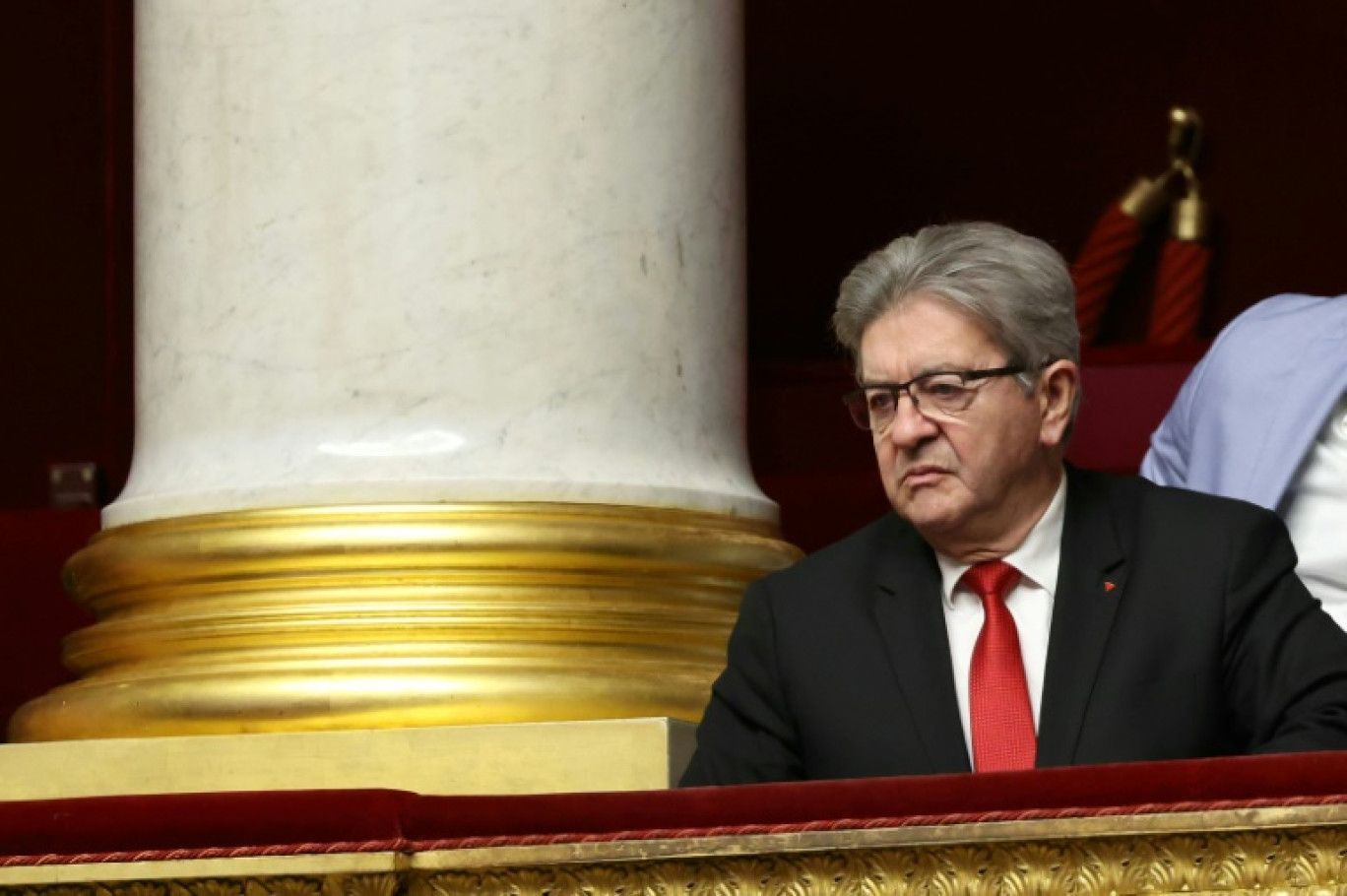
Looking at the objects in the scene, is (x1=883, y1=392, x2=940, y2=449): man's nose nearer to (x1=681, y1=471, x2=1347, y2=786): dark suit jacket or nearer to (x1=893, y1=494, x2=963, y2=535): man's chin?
(x1=893, y1=494, x2=963, y2=535): man's chin

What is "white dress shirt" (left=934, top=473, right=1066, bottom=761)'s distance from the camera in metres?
3.28

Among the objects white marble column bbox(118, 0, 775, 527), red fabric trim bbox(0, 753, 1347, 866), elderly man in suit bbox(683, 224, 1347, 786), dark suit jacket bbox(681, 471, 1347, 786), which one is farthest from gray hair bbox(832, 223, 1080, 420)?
red fabric trim bbox(0, 753, 1347, 866)

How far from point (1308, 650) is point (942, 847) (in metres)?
0.75

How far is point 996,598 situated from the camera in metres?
3.30

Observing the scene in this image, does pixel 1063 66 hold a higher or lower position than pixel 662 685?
higher

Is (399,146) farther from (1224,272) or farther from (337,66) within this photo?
(1224,272)

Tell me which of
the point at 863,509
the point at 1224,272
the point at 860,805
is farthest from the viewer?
the point at 1224,272

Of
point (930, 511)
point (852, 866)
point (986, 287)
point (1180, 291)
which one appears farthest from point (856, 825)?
point (1180, 291)

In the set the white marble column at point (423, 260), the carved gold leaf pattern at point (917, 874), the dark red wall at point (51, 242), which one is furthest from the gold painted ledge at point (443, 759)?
the dark red wall at point (51, 242)

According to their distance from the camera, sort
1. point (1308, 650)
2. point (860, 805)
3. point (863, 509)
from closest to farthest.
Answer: point (860, 805) < point (1308, 650) < point (863, 509)

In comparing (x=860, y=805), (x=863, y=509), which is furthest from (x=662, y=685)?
(x=863, y=509)

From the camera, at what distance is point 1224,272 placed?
6.25 metres

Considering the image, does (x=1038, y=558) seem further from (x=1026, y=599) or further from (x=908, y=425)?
(x=908, y=425)

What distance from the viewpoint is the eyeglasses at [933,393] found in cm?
328
